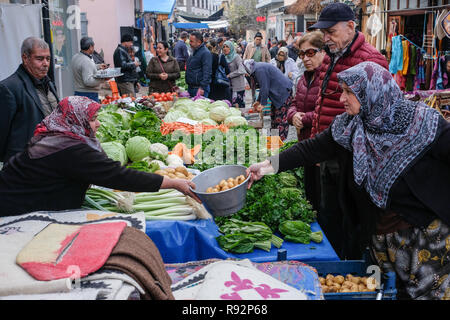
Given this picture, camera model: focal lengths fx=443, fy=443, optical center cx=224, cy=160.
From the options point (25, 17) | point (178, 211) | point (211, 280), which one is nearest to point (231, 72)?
point (25, 17)

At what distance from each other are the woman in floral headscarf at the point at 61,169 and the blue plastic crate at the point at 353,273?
1.27m

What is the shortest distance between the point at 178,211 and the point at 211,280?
142 centimetres

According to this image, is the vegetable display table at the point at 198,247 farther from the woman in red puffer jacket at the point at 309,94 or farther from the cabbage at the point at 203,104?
the cabbage at the point at 203,104

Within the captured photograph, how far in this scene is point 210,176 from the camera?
3.10 m

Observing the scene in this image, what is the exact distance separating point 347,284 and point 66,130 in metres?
1.98

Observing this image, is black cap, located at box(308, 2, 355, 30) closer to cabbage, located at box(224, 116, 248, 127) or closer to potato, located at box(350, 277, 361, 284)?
potato, located at box(350, 277, 361, 284)

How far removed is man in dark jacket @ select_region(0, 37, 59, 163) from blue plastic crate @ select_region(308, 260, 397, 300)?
2.74m

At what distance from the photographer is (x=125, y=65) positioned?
10.0m

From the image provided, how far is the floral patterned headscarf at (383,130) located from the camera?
250 centimetres

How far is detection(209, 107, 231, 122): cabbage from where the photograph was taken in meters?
7.02

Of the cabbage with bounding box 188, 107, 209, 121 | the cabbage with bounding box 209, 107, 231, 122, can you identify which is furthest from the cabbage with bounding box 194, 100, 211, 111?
the cabbage with bounding box 209, 107, 231, 122

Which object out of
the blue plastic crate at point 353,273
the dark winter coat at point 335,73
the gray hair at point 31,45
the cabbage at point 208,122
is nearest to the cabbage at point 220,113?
the cabbage at point 208,122

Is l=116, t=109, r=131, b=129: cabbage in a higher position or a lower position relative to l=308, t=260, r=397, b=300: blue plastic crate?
higher
